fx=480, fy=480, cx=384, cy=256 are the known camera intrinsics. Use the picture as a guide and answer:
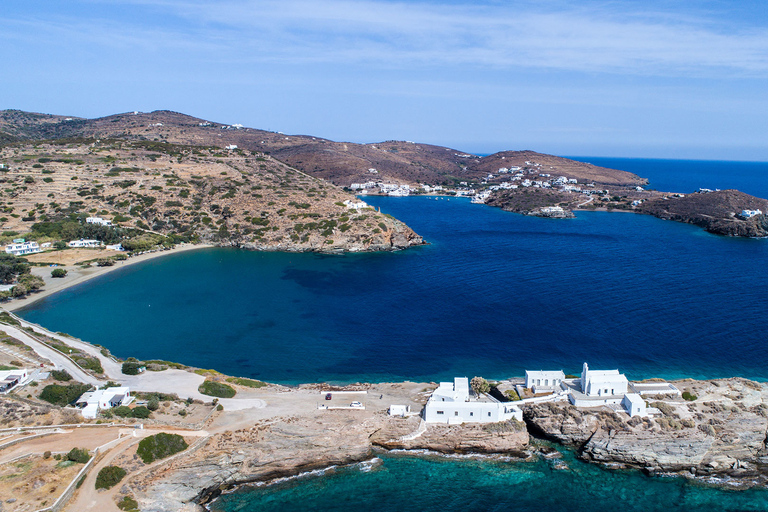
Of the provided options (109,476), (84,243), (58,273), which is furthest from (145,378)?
(84,243)

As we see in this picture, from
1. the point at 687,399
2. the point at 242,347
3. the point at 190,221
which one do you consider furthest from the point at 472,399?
the point at 190,221

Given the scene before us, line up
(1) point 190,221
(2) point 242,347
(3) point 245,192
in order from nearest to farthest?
(2) point 242,347 → (1) point 190,221 → (3) point 245,192

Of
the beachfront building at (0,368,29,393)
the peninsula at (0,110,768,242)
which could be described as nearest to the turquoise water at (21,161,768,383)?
the peninsula at (0,110,768,242)

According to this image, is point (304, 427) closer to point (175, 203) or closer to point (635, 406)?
point (635, 406)

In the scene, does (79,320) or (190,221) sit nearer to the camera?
(79,320)

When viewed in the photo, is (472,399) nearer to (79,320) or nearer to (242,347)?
(242,347)

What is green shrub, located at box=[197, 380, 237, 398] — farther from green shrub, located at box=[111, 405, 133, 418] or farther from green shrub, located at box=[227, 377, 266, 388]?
green shrub, located at box=[111, 405, 133, 418]

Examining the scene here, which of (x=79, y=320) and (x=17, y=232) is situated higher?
(x=17, y=232)
